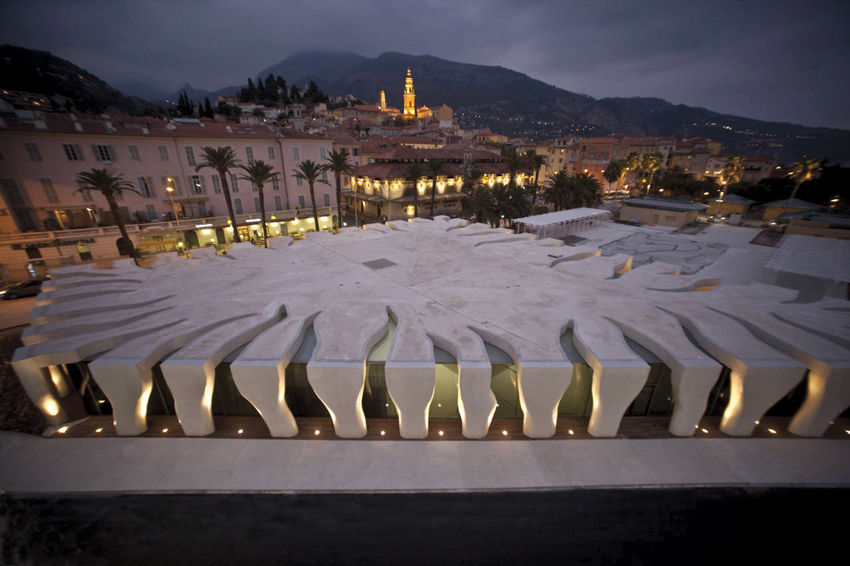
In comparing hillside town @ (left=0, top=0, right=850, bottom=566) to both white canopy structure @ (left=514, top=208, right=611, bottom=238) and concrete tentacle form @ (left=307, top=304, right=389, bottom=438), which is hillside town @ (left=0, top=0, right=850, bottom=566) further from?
white canopy structure @ (left=514, top=208, right=611, bottom=238)

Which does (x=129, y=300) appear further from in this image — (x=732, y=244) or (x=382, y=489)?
(x=732, y=244)

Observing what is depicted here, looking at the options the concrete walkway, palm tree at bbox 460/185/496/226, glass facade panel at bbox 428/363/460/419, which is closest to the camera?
the concrete walkway

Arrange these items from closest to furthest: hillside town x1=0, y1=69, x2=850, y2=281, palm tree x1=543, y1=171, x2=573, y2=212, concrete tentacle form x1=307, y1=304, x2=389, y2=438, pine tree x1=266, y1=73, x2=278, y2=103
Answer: concrete tentacle form x1=307, y1=304, x2=389, y2=438
hillside town x1=0, y1=69, x2=850, y2=281
palm tree x1=543, y1=171, x2=573, y2=212
pine tree x1=266, y1=73, x2=278, y2=103

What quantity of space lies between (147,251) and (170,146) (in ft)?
37.2

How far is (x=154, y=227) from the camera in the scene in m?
33.8

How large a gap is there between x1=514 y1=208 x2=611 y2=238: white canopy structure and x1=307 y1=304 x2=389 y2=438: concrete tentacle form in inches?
1231

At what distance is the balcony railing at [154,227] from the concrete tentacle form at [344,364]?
102 feet

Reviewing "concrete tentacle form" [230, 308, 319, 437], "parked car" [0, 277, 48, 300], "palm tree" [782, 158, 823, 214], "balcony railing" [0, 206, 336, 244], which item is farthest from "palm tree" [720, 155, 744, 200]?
"parked car" [0, 277, 48, 300]

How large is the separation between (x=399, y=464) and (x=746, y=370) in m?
12.8

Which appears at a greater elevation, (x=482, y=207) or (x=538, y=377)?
(x=482, y=207)

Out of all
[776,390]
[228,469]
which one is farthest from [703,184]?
[228,469]

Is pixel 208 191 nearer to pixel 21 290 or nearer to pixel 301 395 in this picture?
pixel 21 290

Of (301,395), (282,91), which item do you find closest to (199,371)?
(301,395)

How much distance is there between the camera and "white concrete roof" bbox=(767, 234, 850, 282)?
23438 mm
